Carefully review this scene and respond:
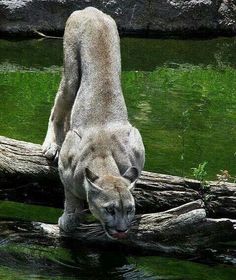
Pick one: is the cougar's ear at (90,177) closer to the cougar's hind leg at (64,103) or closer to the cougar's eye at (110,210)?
the cougar's eye at (110,210)

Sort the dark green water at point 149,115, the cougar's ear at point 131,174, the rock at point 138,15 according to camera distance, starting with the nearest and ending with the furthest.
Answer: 1. the cougar's ear at point 131,174
2. the dark green water at point 149,115
3. the rock at point 138,15

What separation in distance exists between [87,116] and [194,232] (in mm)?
1416

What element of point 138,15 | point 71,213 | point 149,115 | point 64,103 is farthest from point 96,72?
point 138,15

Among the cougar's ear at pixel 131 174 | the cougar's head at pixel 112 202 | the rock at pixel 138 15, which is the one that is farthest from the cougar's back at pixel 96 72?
the rock at pixel 138 15

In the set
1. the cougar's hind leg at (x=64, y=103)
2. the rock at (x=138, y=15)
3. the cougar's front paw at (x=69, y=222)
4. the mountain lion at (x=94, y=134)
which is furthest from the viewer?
the rock at (x=138, y=15)

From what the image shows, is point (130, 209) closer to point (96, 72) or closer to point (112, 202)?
point (112, 202)

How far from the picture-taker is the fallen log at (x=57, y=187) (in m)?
7.60

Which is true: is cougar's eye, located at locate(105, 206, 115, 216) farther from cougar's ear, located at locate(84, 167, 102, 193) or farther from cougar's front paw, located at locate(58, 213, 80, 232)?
cougar's front paw, located at locate(58, 213, 80, 232)

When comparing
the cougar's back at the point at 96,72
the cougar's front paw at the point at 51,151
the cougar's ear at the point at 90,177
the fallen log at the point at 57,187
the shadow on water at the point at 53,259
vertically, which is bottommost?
the shadow on water at the point at 53,259

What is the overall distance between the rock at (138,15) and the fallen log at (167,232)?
940 centimetres

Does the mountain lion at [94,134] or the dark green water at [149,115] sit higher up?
the mountain lion at [94,134]

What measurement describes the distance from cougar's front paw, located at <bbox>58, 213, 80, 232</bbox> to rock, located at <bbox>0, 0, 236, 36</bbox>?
9.43 m

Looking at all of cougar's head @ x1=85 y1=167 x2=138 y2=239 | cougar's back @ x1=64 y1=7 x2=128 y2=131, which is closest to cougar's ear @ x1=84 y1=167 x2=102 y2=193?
cougar's head @ x1=85 y1=167 x2=138 y2=239

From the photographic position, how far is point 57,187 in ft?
26.5
